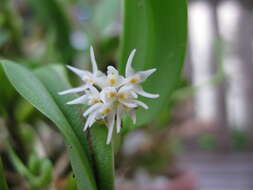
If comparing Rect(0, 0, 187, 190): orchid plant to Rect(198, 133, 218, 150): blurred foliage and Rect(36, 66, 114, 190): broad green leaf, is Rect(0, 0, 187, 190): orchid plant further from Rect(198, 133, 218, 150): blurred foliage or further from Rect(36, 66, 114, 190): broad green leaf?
Rect(198, 133, 218, 150): blurred foliage

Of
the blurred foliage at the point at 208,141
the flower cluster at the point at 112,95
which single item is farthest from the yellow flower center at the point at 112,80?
the blurred foliage at the point at 208,141

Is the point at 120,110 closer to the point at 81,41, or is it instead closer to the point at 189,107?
the point at 81,41

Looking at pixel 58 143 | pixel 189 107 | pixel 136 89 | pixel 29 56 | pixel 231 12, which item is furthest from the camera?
pixel 231 12

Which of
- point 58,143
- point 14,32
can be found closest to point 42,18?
point 14,32

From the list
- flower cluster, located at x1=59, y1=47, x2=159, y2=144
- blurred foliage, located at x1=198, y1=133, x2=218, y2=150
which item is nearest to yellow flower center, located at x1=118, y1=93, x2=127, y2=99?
flower cluster, located at x1=59, y1=47, x2=159, y2=144

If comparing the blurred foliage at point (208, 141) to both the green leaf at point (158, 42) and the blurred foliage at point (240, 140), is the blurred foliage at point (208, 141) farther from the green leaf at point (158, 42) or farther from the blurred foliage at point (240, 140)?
the green leaf at point (158, 42)

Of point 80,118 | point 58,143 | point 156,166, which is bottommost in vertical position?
point 156,166

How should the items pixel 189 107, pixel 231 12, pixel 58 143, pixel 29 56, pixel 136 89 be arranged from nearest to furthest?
pixel 136 89 → pixel 58 143 → pixel 29 56 → pixel 189 107 → pixel 231 12
